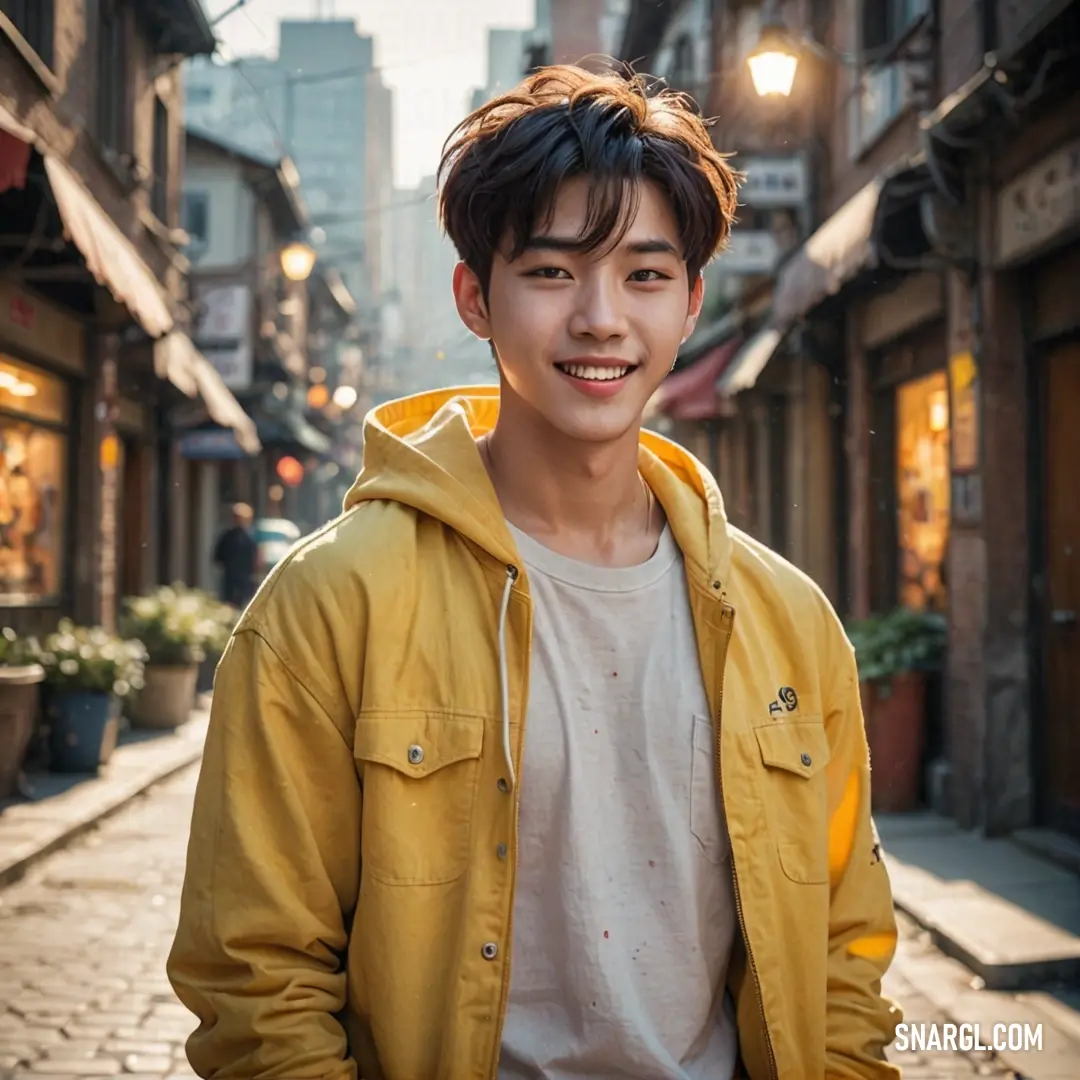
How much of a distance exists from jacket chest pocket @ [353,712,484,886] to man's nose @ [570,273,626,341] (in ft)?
1.92

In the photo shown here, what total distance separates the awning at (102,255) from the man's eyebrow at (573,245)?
7358mm

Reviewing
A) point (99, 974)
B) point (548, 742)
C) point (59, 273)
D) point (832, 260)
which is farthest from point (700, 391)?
point (548, 742)

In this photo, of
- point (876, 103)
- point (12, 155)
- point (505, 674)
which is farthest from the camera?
point (876, 103)

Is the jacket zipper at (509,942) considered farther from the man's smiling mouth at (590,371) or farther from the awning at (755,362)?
the awning at (755,362)

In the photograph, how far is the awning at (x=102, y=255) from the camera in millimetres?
8773

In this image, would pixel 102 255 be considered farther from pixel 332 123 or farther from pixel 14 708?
pixel 332 123

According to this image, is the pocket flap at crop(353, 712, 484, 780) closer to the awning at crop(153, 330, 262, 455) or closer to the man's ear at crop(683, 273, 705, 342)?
the man's ear at crop(683, 273, 705, 342)

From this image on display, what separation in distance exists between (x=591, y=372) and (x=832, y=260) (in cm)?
867

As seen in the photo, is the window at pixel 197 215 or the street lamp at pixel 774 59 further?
the window at pixel 197 215

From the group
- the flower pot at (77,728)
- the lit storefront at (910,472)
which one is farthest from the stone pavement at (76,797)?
the lit storefront at (910,472)

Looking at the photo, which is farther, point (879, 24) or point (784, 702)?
point (879, 24)

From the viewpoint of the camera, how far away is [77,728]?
1011 cm

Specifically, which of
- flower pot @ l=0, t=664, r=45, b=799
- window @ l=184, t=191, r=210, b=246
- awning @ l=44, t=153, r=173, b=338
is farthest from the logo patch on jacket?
window @ l=184, t=191, r=210, b=246

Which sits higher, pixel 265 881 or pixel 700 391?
pixel 700 391
